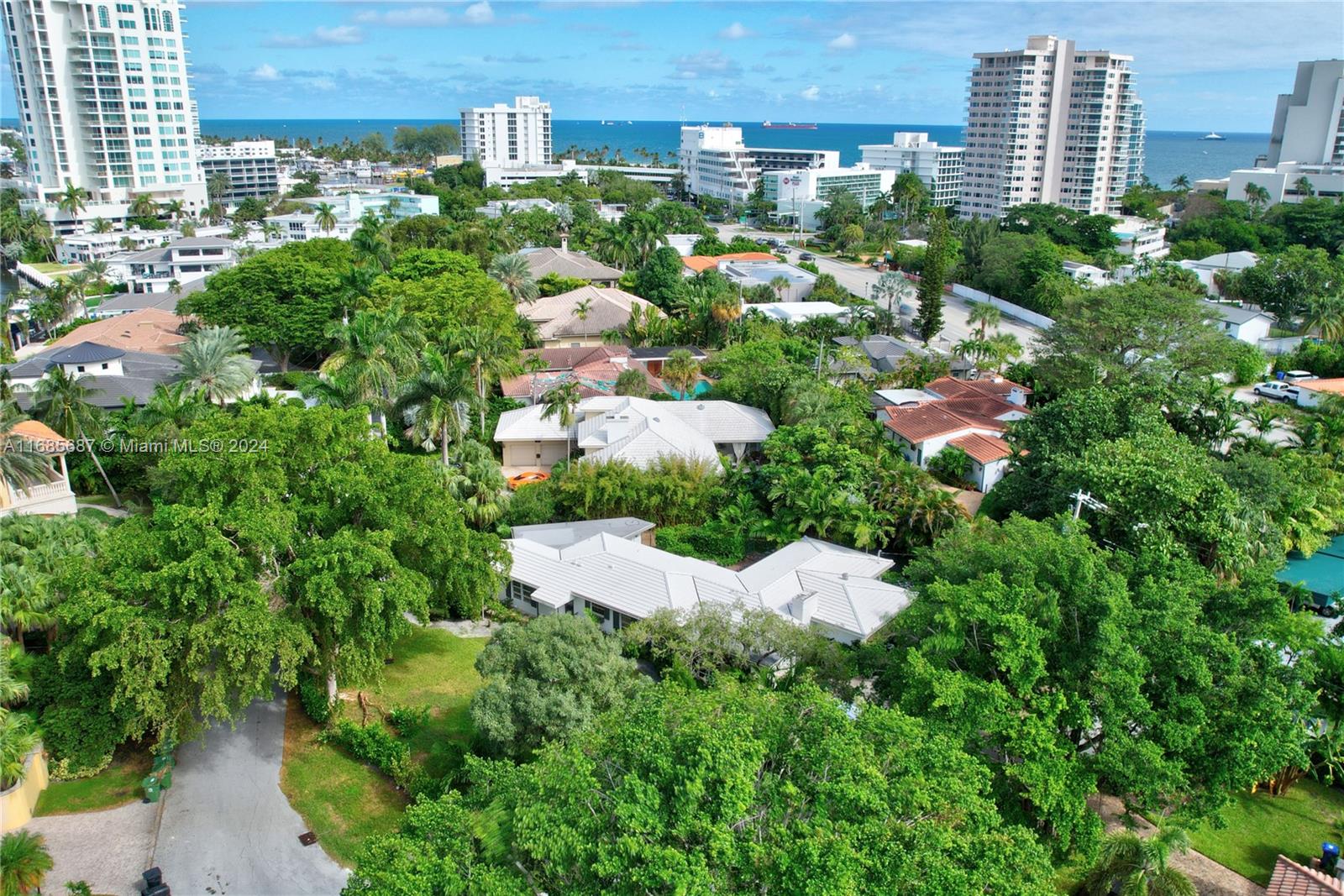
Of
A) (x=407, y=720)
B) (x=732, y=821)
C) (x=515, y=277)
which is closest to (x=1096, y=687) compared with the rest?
(x=732, y=821)

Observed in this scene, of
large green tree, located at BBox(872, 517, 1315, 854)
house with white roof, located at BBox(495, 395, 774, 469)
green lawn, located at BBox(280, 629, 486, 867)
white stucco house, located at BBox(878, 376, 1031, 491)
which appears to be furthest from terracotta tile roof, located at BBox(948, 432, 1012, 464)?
green lawn, located at BBox(280, 629, 486, 867)

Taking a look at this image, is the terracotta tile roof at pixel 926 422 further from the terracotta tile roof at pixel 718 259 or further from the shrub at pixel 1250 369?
the terracotta tile roof at pixel 718 259

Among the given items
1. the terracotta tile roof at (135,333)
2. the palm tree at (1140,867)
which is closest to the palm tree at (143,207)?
the terracotta tile roof at (135,333)

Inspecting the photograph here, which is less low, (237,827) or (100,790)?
(100,790)

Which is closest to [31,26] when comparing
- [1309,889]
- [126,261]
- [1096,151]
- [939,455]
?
[126,261]

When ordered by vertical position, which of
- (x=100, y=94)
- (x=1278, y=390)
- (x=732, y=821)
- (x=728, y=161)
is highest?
(x=100, y=94)

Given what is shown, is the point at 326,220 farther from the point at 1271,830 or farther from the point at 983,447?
the point at 1271,830

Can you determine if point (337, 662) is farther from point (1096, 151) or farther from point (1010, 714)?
point (1096, 151)

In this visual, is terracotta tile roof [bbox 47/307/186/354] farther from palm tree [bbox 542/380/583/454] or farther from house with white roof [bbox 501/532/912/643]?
house with white roof [bbox 501/532/912/643]
